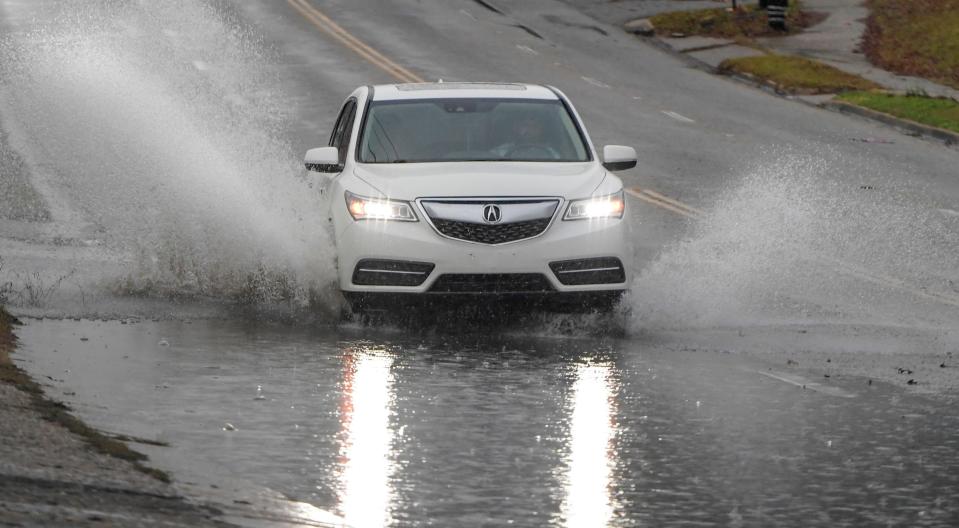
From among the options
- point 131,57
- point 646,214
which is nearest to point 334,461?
point 646,214

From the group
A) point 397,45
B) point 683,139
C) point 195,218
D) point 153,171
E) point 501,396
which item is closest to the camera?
point 501,396

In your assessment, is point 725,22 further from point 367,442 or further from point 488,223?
point 367,442

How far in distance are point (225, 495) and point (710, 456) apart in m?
2.15

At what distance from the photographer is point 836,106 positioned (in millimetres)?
33031

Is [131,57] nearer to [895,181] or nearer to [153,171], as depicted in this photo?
[153,171]

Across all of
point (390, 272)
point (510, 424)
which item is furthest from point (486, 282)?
point (510, 424)

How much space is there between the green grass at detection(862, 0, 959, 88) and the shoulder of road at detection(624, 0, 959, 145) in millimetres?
331

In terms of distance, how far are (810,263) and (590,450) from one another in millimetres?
8243

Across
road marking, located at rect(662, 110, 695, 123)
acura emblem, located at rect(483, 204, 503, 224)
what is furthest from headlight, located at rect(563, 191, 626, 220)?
road marking, located at rect(662, 110, 695, 123)

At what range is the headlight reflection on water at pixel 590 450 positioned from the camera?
23.7 feet

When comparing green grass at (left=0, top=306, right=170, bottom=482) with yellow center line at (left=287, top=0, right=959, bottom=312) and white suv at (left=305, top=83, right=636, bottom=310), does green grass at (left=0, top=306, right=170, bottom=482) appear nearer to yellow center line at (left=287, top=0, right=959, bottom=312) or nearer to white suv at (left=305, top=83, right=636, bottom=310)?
white suv at (left=305, top=83, right=636, bottom=310)

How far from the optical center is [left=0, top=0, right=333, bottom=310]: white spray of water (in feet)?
45.4

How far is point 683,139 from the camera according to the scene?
2727 centimetres

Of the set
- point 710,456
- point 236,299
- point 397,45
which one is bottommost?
point 397,45
